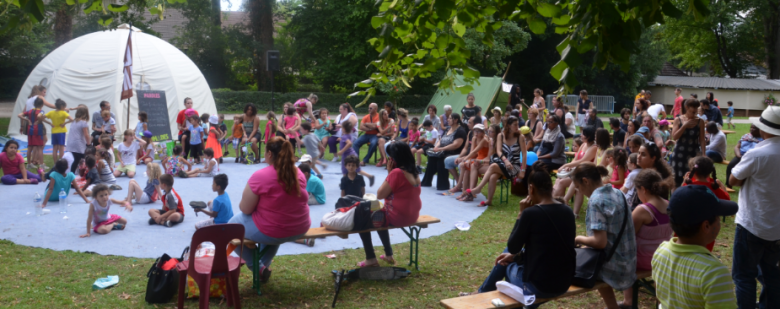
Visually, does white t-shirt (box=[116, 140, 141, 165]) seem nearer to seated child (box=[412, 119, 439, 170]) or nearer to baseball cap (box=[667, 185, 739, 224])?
seated child (box=[412, 119, 439, 170])

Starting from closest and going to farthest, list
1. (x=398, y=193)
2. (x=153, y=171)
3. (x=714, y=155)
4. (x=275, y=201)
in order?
(x=275, y=201) → (x=398, y=193) → (x=153, y=171) → (x=714, y=155)

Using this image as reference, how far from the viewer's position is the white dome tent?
16156 mm

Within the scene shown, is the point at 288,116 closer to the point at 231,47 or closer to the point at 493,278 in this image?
the point at 493,278

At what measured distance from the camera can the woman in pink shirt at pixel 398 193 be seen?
5.61 m

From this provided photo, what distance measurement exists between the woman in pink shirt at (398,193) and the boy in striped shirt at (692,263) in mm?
3012

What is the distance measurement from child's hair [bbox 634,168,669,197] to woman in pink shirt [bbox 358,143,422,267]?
6.77 feet


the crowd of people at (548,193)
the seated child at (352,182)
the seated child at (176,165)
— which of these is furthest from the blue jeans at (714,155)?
the seated child at (176,165)

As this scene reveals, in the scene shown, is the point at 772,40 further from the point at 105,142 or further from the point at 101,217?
the point at 101,217

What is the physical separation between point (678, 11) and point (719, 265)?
118 cm

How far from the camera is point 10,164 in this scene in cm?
1013

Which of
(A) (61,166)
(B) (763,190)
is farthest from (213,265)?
(A) (61,166)

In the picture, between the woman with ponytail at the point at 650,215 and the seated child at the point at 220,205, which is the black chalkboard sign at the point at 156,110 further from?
the woman with ponytail at the point at 650,215

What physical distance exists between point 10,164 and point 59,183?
8.55 feet

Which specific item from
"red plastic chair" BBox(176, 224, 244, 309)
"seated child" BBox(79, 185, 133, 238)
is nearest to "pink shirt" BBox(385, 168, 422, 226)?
"red plastic chair" BBox(176, 224, 244, 309)
